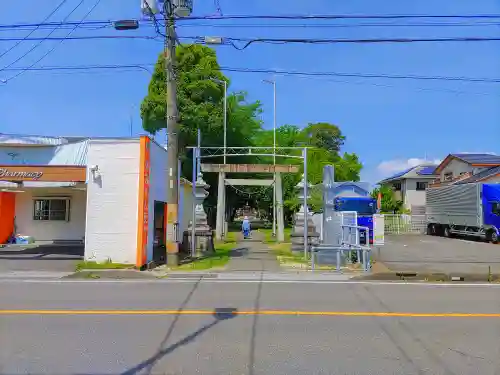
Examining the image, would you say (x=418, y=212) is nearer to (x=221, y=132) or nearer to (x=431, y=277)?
(x=221, y=132)

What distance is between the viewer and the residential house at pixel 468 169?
111 feet

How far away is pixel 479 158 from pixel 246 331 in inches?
1535

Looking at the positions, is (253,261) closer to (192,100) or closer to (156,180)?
(156,180)

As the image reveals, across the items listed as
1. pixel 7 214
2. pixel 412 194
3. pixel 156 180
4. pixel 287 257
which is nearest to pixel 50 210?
pixel 7 214

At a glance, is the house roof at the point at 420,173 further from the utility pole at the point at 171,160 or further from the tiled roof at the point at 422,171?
the utility pole at the point at 171,160

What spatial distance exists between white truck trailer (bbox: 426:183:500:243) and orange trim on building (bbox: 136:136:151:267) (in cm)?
1998

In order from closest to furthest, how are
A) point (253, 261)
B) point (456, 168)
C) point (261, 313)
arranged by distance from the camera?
point (261, 313) < point (253, 261) < point (456, 168)

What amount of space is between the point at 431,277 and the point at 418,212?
31.8 meters

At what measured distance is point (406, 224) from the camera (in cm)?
3662

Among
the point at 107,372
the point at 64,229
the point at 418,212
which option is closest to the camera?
the point at 107,372

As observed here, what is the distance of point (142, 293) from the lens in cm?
966

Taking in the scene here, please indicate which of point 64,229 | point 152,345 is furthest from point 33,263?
point 152,345

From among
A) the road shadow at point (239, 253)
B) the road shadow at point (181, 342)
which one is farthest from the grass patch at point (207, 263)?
the road shadow at point (181, 342)

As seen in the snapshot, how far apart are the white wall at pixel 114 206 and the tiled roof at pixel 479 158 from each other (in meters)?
33.2
